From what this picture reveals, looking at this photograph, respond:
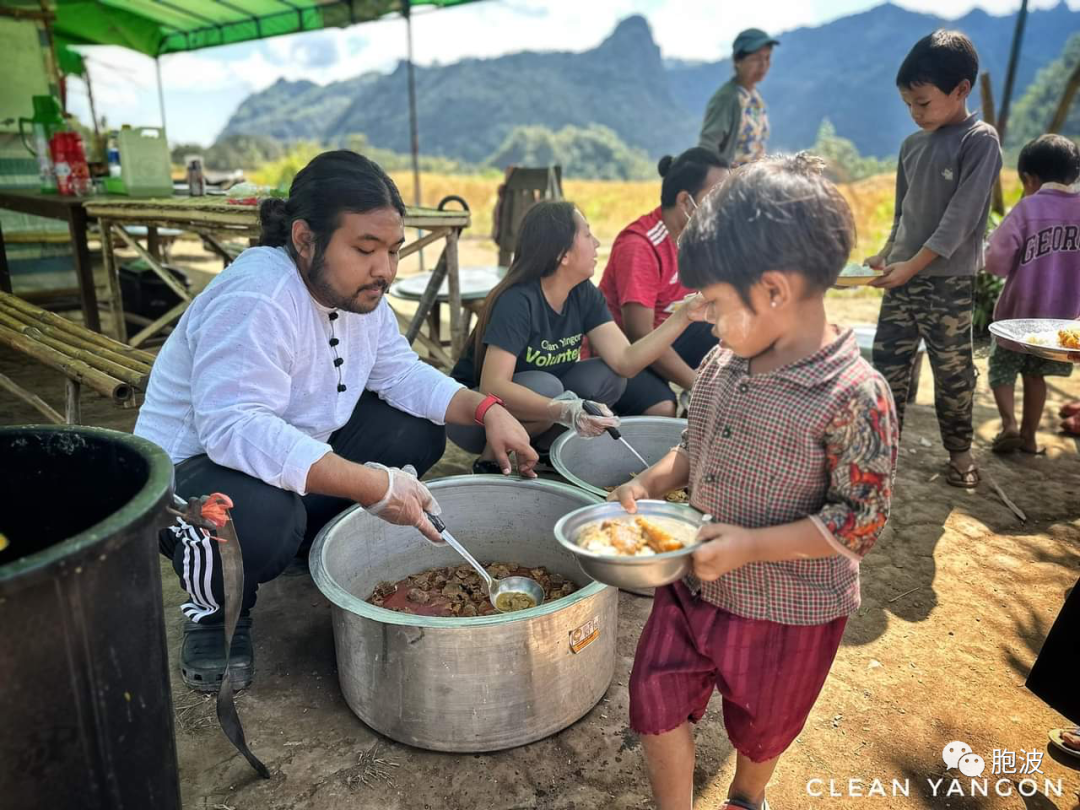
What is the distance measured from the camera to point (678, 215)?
301 cm

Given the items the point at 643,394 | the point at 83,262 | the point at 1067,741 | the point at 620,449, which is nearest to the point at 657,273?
the point at 643,394

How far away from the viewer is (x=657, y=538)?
1310mm

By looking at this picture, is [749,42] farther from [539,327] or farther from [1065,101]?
[539,327]

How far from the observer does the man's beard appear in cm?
192

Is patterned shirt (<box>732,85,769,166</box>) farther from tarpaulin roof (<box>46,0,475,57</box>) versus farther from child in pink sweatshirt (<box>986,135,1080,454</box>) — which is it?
tarpaulin roof (<box>46,0,475,57</box>)

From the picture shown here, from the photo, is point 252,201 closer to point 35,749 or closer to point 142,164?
point 142,164

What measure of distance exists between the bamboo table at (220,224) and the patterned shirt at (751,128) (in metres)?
2.02

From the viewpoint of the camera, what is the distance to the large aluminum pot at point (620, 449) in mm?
2746

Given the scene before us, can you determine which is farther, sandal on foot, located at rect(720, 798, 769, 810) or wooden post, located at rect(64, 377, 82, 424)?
wooden post, located at rect(64, 377, 82, 424)

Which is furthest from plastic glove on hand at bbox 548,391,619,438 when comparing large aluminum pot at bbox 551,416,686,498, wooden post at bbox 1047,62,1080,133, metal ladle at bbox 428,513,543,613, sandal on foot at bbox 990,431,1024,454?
wooden post at bbox 1047,62,1080,133

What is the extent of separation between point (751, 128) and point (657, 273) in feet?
7.55

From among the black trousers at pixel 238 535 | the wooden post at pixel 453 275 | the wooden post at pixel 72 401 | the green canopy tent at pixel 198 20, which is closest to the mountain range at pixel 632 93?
the green canopy tent at pixel 198 20

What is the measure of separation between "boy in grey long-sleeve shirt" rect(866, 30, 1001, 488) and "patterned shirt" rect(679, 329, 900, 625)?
82.7 inches

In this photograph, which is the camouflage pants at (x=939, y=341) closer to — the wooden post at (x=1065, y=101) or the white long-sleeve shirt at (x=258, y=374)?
the white long-sleeve shirt at (x=258, y=374)
